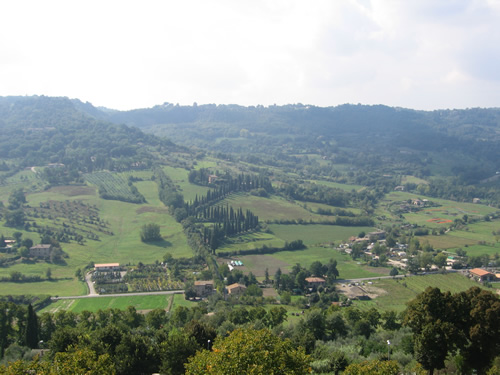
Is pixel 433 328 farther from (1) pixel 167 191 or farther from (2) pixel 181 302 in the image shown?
(1) pixel 167 191

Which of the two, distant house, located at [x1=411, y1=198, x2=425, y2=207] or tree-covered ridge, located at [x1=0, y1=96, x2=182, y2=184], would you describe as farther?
tree-covered ridge, located at [x1=0, y1=96, x2=182, y2=184]

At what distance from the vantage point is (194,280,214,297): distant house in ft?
211

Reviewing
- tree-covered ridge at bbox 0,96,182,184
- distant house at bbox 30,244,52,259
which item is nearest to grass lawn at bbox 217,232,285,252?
distant house at bbox 30,244,52,259

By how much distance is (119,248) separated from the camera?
8619 cm

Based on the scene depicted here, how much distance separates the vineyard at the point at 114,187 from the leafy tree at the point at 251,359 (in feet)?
330

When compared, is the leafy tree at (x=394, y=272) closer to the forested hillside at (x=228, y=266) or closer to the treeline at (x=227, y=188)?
the forested hillside at (x=228, y=266)

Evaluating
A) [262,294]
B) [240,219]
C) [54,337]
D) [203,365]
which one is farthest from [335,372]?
[240,219]

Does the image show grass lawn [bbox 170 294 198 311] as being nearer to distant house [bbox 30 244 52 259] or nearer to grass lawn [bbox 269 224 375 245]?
distant house [bbox 30 244 52 259]

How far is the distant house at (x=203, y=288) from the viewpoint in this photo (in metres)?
64.4

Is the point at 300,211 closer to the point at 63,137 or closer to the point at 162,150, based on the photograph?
the point at 162,150

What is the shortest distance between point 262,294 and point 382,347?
98.3 feet

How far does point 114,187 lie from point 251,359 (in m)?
Answer: 117

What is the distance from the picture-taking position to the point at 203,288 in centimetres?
6506

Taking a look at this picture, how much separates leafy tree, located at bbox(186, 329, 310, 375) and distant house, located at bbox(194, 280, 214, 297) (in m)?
40.4
